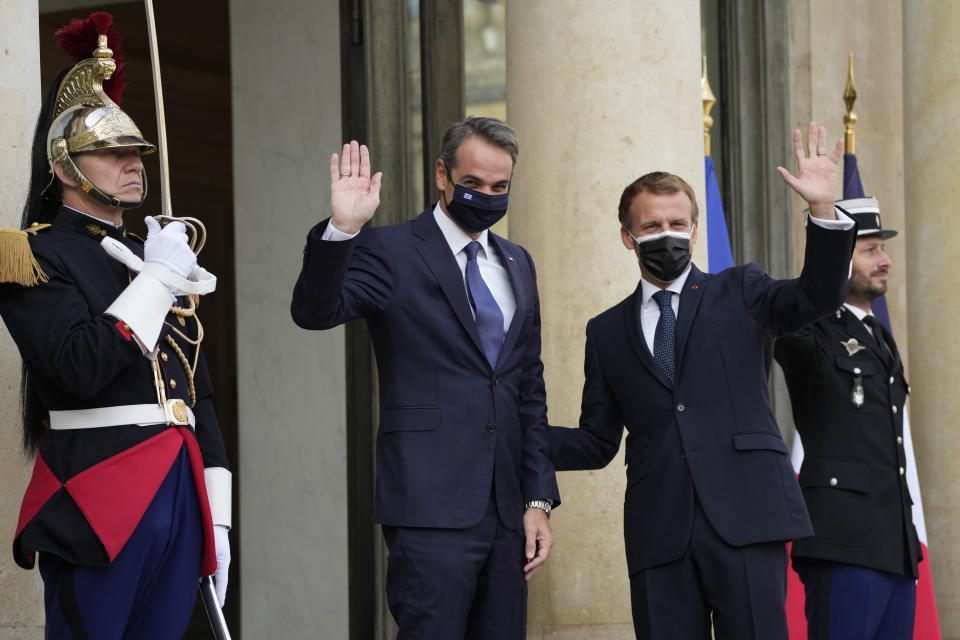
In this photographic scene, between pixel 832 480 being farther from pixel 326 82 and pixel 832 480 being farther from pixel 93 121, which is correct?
pixel 326 82

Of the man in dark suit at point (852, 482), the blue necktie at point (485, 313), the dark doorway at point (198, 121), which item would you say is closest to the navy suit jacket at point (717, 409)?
the blue necktie at point (485, 313)

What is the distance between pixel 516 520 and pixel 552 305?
165cm

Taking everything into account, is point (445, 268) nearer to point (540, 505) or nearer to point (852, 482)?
point (540, 505)

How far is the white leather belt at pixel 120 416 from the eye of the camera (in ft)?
11.4

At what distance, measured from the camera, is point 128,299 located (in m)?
3.41

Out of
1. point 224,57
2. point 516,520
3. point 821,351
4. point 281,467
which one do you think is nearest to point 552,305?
point 821,351

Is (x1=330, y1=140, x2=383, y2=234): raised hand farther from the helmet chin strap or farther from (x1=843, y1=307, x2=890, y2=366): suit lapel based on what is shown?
(x1=843, y1=307, x2=890, y2=366): suit lapel

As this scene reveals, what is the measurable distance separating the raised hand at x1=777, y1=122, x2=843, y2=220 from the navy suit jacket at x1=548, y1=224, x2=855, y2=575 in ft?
0.21

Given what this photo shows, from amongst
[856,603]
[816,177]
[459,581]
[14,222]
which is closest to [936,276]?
[856,603]

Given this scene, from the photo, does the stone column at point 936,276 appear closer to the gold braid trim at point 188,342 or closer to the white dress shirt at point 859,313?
the white dress shirt at point 859,313

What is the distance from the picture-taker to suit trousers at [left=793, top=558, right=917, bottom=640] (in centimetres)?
498

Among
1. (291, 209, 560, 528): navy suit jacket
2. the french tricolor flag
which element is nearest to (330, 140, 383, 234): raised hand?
(291, 209, 560, 528): navy suit jacket

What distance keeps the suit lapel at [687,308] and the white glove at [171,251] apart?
1326mm

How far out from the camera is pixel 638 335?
4180 mm
